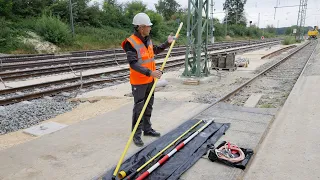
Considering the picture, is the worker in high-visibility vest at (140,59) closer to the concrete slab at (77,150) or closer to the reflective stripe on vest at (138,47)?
the reflective stripe on vest at (138,47)

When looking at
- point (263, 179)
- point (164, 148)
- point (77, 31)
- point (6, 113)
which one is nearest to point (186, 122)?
point (164, 148)

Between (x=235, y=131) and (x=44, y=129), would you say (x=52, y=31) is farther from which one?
(x=235, y=131)

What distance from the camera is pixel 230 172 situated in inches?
151

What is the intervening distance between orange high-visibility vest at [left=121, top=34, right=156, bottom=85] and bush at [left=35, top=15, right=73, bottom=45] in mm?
24907

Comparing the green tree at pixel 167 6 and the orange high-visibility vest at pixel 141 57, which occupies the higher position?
the green tree at pixel 167 6

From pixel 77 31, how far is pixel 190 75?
25.1 metres

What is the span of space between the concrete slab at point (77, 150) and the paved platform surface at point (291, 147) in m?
1.84

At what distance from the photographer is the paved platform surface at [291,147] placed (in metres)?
3.80

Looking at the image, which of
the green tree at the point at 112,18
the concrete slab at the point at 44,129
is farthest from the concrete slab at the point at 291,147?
the green tree at the point at 112,18

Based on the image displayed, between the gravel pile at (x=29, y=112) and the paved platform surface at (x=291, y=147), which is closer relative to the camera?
the paved platform surface at (x=291, y=147)

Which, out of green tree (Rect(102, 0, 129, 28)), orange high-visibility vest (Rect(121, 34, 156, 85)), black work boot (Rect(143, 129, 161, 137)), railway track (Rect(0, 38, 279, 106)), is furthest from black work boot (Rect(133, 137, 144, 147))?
green tree (Rect(102, 0, 129, 28))

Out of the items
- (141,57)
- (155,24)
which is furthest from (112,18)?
(141,57)

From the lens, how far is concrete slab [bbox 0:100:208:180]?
3842mm

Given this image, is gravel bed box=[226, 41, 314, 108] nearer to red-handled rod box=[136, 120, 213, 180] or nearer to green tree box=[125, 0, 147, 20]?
red-handled rod box=[136, 120, 213, 180]
